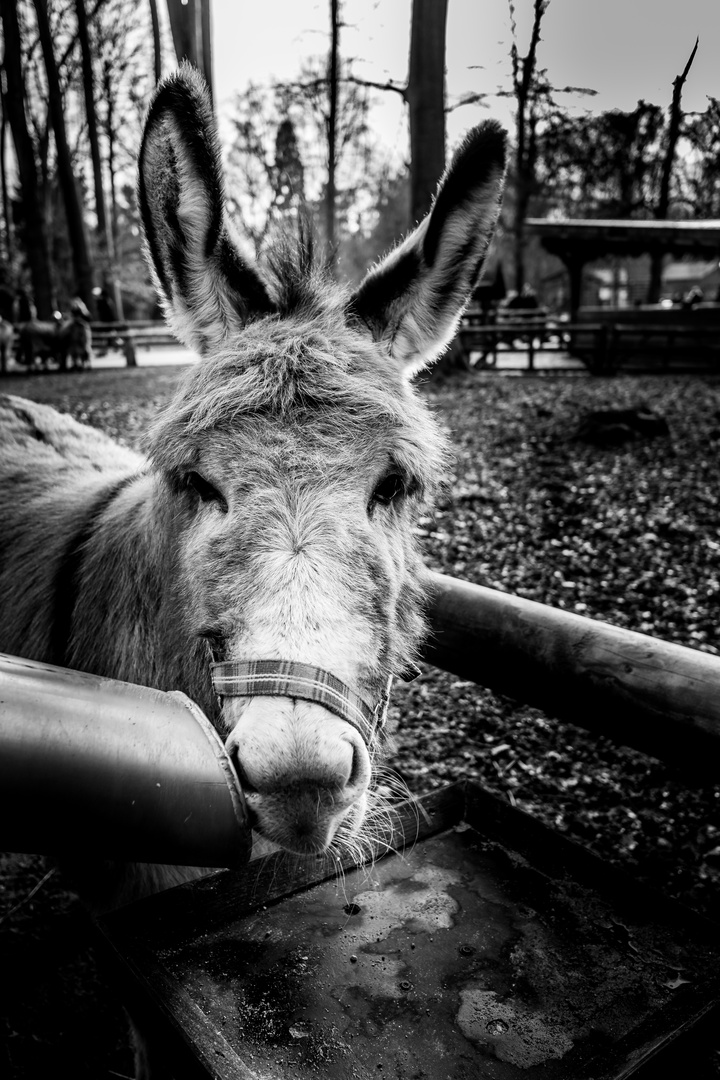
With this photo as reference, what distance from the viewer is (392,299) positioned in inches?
83.4

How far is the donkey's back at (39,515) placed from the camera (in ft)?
7.58

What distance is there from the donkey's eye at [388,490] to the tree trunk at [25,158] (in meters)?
23.6

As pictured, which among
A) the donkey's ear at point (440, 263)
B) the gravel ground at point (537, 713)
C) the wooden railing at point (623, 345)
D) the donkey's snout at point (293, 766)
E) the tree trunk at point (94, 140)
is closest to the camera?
the donkey's snout at point (293, 766)

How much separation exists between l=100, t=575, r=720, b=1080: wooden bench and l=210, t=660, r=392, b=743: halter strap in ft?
A: 2.01

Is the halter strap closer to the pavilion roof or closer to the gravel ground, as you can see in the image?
the gravel ground

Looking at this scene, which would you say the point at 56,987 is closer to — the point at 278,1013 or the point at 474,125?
the point at 278,1013

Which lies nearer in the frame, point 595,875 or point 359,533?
point 359,533

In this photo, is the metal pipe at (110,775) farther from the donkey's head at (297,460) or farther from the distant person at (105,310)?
the distant person at (105,310)

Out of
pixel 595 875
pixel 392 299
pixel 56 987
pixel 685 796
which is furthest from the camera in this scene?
pixel 685 796

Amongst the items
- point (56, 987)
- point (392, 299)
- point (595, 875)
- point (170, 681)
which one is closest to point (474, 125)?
point (392, 299)

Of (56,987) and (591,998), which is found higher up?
(591,998)

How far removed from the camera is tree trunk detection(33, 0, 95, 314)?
802 inches

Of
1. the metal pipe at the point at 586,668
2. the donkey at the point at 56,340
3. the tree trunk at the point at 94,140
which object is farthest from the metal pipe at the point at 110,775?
the tree trunk at the point at 94,140

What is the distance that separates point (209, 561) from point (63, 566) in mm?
1001
